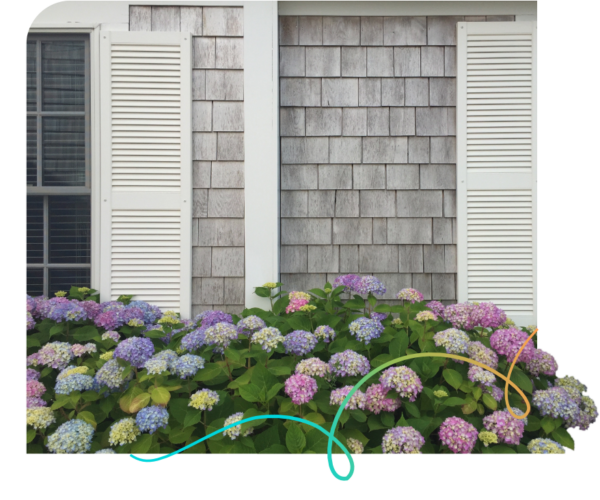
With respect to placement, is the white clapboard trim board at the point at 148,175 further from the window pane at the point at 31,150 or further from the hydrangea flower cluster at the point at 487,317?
the hydrangea flower cluster at the point at 487,317

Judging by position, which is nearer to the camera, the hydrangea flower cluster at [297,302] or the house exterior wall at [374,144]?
the hydrangea flower cluster at [297,302]

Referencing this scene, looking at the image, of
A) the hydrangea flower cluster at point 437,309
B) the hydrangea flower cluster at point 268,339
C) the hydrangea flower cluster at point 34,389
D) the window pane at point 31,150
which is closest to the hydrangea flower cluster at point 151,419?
the hydrangea flower cluster at point 268,339

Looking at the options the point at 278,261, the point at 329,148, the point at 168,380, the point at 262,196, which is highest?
the point at 329,148

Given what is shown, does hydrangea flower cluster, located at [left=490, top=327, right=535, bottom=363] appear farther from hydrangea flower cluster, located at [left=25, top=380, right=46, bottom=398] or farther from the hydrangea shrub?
hydrangea flower cluster, located at [left=25, top=380, right=46, bottom=398]

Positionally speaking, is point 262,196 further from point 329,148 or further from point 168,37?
point 168,37

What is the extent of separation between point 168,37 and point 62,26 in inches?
24.5

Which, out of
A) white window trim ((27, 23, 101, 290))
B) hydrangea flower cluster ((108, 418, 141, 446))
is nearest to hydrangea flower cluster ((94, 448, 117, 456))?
hydrangea flower cluster ((108, 418, 141, 446))

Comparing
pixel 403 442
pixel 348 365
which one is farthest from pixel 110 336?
pixel 403 442

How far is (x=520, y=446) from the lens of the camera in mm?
1567

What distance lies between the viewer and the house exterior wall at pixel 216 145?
243 centimetres

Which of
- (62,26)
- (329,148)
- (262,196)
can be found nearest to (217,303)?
(262,196)

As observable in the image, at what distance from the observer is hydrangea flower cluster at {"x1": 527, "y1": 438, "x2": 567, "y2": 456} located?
153 cm

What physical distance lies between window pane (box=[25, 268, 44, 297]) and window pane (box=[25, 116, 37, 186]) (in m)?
0.52

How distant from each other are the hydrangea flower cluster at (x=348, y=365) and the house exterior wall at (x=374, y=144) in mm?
913
